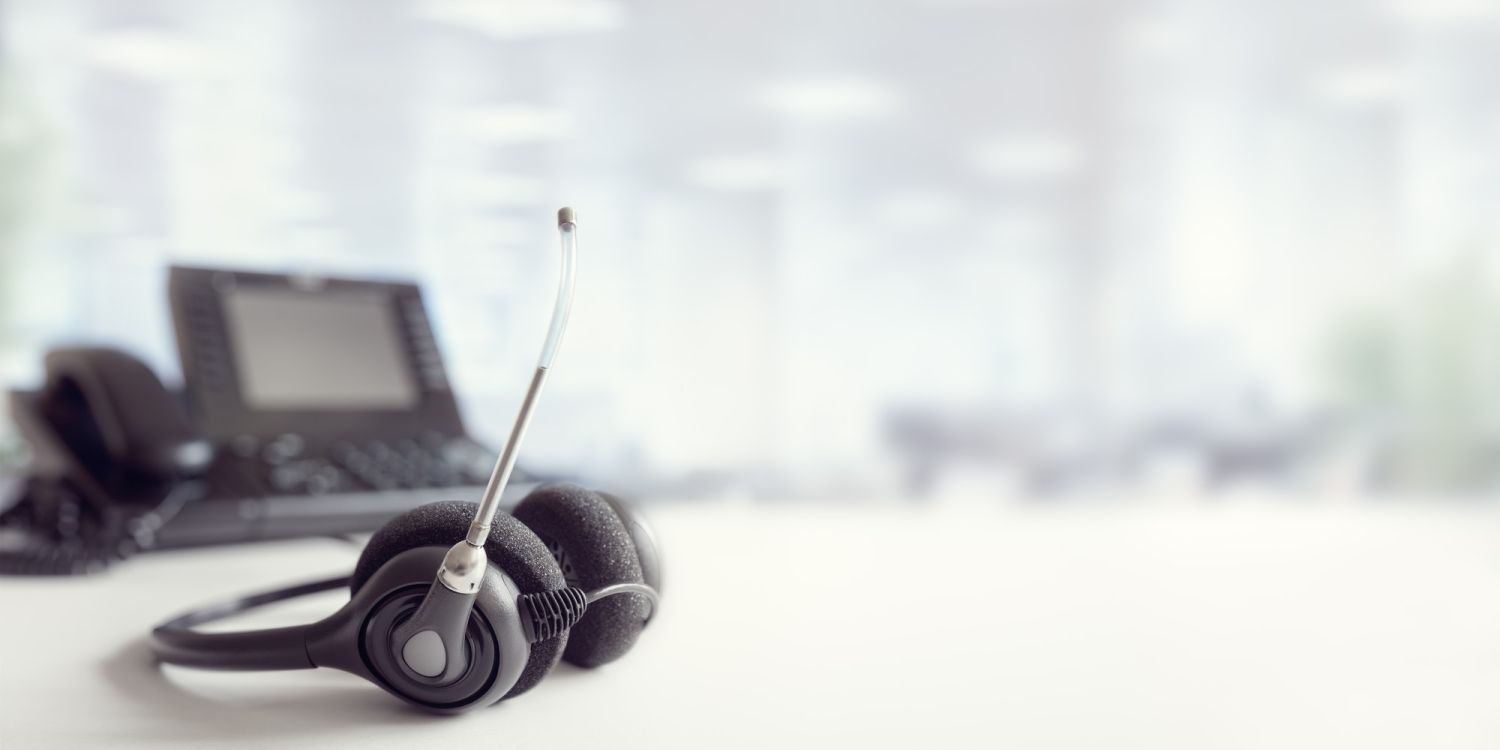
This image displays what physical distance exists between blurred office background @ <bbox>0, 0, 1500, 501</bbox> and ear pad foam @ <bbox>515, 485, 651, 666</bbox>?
1671 mm

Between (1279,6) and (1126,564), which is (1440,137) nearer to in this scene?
(1279,6)

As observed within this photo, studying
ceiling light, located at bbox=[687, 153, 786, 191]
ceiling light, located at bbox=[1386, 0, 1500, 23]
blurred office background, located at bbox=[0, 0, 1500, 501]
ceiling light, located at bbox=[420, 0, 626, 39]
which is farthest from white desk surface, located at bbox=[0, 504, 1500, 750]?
ceiling light, located at bbox=[1386, 0, 1500, 23]

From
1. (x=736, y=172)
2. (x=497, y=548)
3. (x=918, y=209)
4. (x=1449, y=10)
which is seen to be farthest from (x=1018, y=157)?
(x=497, y=548)

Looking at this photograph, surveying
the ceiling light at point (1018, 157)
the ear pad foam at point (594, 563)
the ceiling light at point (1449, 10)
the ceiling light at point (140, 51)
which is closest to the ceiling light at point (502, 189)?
the ceiling light at point (140, 51)

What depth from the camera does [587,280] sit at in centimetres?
211

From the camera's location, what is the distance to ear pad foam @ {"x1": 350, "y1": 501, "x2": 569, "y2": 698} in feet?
1.20

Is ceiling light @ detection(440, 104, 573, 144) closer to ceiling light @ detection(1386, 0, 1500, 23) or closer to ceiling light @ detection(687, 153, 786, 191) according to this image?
ceiling light @ detection(687, 153, 786, 191)

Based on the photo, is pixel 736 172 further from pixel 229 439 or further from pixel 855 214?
pixel 229 439

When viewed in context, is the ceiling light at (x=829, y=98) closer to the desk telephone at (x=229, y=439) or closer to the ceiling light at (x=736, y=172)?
the ceiling light at (x=736, y=172)

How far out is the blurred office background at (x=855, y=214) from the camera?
210 centimetres

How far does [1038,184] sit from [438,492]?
1.71 meters

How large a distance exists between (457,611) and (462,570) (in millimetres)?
15

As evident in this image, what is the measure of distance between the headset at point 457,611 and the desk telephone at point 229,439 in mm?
407

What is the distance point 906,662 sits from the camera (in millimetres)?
450
